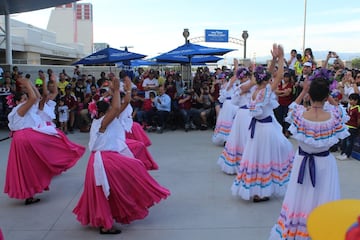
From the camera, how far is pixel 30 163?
17.7 feet

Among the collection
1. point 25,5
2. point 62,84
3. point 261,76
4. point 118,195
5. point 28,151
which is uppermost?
point 25,5

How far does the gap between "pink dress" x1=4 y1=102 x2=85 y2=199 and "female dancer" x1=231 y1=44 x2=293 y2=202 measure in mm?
2662

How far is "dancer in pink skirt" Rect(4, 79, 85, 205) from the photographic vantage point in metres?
5.28

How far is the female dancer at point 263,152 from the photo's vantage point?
5.17m

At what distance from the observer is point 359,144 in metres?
7.95

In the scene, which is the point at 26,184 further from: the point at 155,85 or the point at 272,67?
the point at 155,85

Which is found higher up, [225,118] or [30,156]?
[225,118]

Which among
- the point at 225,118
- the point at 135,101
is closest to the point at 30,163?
the point at 225,118

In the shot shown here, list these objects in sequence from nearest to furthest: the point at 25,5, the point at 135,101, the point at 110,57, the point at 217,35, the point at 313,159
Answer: the point at 313,159
the point at 135,101
the point at 110,57
the point at 25,5
the point at 217,35

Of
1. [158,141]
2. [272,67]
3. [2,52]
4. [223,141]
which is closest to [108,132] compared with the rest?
[272,67]

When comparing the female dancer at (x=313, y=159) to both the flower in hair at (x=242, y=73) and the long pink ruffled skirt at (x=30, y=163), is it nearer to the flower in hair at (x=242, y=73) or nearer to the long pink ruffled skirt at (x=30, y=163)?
the flower in hair at (x=242, y=73)

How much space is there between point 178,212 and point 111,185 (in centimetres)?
122

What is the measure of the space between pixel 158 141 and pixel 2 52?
25555 millimetres

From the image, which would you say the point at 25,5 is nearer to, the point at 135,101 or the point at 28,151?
the point at 135,101
